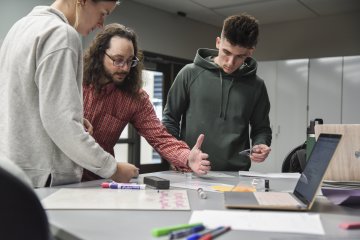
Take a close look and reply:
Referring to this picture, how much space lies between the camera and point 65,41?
110 centimetres

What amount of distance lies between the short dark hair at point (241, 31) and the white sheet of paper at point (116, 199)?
100 centimetres

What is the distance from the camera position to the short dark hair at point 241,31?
1924 millimetres

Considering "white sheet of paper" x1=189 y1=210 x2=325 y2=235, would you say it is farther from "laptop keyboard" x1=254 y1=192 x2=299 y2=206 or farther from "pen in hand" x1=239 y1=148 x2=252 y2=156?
"pen in hand" x1=239 y1=148 x2=252 y2=156

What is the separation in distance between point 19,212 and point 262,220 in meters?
0.54

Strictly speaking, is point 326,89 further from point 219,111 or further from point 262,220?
point 262,220

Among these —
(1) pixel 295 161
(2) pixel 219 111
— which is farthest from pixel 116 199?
(1) pixel 295 161

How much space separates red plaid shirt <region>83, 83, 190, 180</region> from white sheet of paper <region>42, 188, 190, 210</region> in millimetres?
452

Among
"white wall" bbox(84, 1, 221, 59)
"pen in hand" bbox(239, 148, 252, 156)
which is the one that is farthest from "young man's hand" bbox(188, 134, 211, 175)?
"white wall" bbox(84, 1, 221, 59)

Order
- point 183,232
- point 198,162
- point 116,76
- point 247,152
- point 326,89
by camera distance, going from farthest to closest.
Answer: point 326,89, point 247,152, point 116,76, point 198,162, point 183,232

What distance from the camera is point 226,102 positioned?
6.62 feet

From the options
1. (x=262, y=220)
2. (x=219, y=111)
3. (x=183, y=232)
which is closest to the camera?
(x=183, y=232)

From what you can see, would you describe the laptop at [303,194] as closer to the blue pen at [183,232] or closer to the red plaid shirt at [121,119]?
the blue pen at [183,232]

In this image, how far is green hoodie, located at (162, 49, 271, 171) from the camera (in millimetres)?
1946

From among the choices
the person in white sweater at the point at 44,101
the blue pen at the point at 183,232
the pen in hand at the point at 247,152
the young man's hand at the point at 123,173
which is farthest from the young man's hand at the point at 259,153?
the blue pen at the point at 183,232
